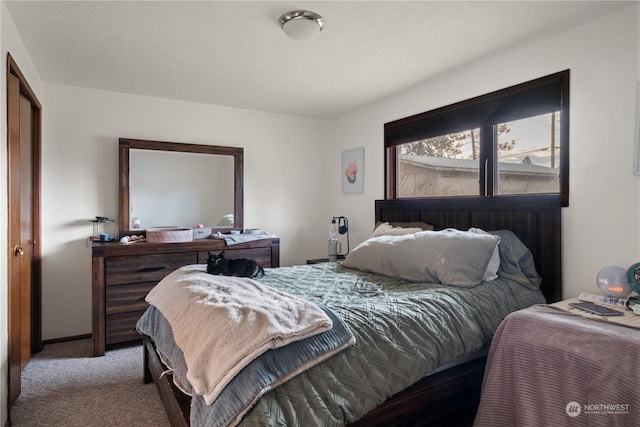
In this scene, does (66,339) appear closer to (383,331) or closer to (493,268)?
(383,331)

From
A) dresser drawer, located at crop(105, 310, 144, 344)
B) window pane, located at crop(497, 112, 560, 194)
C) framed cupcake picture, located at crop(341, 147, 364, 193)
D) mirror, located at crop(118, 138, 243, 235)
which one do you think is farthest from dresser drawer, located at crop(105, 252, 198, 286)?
window pane, located at crop(497, 112, 560, 194)

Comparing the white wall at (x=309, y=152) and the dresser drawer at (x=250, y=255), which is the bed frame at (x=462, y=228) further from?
the dresser drawer at (x=250, y=255)

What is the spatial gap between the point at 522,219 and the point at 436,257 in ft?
2.52

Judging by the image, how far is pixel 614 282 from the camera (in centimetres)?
192

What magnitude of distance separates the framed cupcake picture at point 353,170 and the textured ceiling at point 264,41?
35.0 inches

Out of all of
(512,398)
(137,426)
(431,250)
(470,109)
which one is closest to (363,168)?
(470,109)

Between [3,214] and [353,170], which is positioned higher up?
[353,170]

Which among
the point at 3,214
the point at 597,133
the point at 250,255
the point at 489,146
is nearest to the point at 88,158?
the point at 3,214

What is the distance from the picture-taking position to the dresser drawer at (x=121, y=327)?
3051mm

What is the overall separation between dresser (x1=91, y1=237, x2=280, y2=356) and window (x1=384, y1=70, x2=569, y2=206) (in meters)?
2.29

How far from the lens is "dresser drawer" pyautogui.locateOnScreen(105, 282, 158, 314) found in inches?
120

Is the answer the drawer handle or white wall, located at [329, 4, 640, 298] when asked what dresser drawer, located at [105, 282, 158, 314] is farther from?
white wall, located at [329, 4, 640, 298]

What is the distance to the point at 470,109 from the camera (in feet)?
9.64

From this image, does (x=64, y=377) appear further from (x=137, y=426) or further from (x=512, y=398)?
(x=512, y=398)
